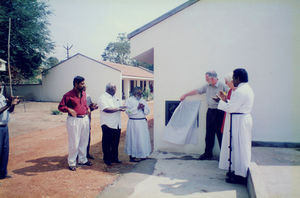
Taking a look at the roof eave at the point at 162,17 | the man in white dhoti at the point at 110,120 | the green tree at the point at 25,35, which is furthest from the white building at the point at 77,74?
the man in white dhoti at the point at 110,120

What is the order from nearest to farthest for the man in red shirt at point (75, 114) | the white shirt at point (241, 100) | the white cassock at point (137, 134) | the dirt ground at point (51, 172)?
the white shirt at point (241, 100) → the dirt ground at point (51, 172) → the man in red shirt at point (75, 114) → the white cassock at point (137, 134)

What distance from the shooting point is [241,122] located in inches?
162

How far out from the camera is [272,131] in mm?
5754

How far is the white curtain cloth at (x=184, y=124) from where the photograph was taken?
20.0 ft

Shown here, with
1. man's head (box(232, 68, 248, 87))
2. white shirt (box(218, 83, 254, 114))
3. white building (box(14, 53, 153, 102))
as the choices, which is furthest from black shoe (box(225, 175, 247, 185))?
white building (box(14, 53, 153, 102))

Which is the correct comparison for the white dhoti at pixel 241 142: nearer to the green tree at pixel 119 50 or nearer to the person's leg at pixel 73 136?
the person's leg at pixel 73 136

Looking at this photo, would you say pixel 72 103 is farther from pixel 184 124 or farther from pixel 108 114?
pixel 184 124

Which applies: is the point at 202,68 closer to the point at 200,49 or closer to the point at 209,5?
the point at 200,49

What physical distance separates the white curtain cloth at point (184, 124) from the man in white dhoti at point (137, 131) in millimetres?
691

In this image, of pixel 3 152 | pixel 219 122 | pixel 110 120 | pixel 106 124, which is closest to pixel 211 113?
pixel 219 122

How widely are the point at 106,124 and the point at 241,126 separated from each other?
2.94 meters

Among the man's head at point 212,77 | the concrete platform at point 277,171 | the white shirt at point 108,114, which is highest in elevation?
the man's head at point 212,77

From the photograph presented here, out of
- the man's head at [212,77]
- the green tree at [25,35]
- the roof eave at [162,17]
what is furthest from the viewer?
Result: the green tree at [25,35]

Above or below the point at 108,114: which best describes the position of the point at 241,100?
above
